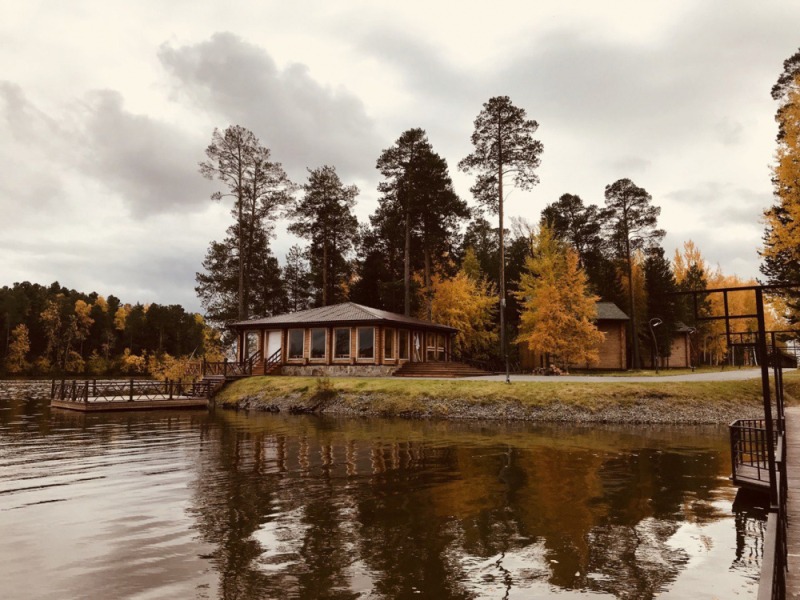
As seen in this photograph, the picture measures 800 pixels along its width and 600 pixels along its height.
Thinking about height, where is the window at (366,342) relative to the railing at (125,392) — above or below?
above

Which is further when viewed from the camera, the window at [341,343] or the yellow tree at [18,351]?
the yellow tree at [18,351]

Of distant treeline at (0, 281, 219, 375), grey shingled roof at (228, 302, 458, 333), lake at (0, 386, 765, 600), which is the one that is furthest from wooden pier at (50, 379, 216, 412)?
distant treeline at (0, 281, 219, 375)

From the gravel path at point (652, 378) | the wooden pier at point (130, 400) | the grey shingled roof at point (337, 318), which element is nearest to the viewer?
the gravel path at point (652, 378)

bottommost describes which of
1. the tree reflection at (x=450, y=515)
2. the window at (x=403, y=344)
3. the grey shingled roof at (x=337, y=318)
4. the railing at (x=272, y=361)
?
the tree reflection at (x=450, y=515)

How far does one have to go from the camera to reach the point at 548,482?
11.6m

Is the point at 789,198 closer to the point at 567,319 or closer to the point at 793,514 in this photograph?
the point at 567,319

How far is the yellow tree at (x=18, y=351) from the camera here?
78.0 metres

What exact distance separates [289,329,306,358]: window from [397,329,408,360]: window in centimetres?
693

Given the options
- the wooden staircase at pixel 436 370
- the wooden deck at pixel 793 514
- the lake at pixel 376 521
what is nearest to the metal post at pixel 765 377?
the wooden deck at pixel 793 514

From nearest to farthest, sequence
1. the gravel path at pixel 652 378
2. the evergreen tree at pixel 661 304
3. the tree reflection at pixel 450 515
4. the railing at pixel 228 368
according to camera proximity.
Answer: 1. the tree reflection at pixel 450 515
2. the gravel path at pixel 652 378
3. the railing at pixel 228 368
4. the evergreen tree at pixel 661 304

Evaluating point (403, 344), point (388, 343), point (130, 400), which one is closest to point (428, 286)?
point (403, 344)

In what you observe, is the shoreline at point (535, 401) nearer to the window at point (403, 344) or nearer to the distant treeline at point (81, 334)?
the window at point (403, 344)

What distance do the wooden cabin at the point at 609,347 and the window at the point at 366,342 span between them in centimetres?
1640

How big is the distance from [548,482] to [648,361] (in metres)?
46.7
